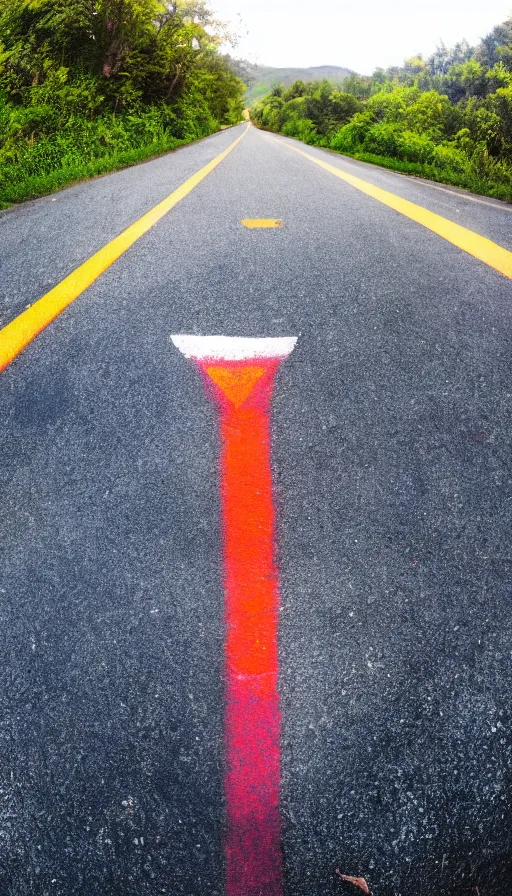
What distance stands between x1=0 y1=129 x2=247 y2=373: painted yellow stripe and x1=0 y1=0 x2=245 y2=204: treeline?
8.36 feet

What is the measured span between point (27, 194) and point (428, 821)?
6.04m

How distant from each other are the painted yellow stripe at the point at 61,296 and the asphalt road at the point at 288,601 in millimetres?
92

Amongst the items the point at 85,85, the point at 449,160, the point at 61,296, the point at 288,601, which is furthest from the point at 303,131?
the point at 288,601

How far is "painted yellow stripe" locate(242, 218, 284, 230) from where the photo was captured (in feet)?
12.3

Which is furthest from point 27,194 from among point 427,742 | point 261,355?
point 427,742

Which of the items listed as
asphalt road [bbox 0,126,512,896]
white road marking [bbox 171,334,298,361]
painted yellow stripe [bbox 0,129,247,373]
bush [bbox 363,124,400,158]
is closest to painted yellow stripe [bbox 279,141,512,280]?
asphalt road [bbox 0,126,512,896]

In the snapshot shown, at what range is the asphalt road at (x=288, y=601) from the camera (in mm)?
852

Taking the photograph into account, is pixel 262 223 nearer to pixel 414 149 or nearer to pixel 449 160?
pixel 449 160

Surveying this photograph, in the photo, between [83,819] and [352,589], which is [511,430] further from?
[83,819]

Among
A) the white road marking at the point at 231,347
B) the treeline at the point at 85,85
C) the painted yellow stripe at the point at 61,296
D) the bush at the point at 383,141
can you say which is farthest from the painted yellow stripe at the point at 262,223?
the bush at the point at 383,141

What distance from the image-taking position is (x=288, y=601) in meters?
1.16

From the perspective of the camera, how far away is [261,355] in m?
1.98

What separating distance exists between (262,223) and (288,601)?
3.35m

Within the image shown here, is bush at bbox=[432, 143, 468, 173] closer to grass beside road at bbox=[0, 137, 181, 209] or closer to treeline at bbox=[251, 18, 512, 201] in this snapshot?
treeline at bbox=[251, 18, 512, 201]
